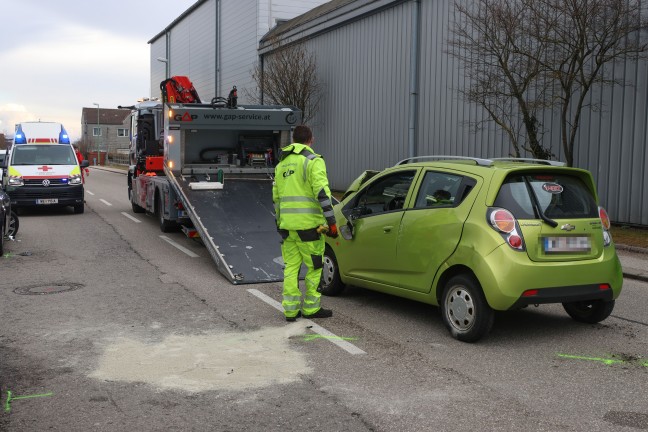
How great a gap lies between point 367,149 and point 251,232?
13.5 m

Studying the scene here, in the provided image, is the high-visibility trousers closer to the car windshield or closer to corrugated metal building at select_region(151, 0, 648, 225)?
corrugated metal building at select_region(151, 0, 648, 225)

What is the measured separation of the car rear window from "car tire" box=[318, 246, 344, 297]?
2.53m

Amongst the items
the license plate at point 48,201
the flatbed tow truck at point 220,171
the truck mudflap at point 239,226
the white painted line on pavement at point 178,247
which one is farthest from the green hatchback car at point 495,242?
the license plate at point 48,201

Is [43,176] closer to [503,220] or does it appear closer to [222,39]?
[503,220]

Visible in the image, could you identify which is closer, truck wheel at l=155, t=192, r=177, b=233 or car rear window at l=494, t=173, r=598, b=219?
car rear window at l=494, t=173, r=598, b=219

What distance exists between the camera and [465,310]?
245 inches

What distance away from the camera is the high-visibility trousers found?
7.06 m

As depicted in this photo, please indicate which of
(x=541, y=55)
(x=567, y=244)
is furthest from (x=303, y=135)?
(x=541, y=55)

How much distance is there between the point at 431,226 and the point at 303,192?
53.2 inches

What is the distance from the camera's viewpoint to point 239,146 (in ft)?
47.0

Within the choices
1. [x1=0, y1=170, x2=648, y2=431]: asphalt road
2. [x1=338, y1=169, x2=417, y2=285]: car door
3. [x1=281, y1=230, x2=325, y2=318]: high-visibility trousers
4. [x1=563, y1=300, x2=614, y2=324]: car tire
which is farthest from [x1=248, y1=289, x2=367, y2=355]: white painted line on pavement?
[x1=563, y1=300, x2=614, y2=324]: car tire

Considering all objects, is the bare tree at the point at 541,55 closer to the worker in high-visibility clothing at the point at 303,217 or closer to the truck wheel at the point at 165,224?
the truck wheel at the point at 165,224

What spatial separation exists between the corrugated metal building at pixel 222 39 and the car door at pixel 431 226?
26474 millimetres

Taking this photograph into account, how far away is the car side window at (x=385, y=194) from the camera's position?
23.6 ft
